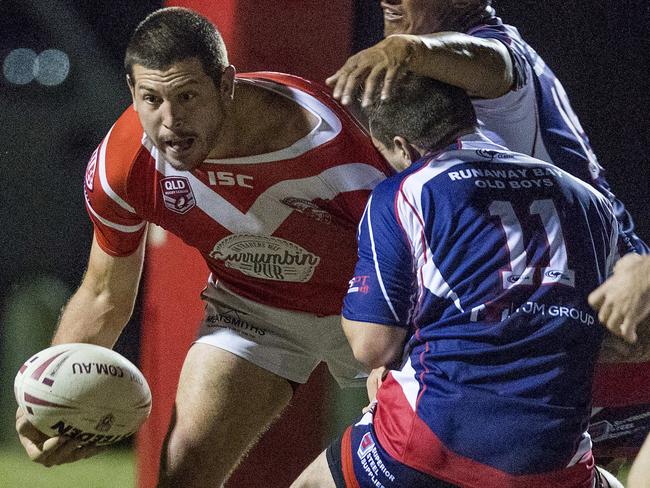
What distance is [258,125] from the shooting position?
9.43 ft

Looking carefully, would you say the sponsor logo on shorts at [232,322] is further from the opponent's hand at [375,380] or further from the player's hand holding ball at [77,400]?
the opponent's hand at [375,380]

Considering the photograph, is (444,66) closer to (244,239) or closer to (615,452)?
(244,239)

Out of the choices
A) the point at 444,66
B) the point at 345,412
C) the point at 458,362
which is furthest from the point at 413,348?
the point at 345,412

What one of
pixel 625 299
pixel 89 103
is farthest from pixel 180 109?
pixel 89 103

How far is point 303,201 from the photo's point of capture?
293cm

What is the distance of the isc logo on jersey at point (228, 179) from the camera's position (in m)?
2.91

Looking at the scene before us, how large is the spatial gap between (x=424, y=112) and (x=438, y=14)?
69 centimetres

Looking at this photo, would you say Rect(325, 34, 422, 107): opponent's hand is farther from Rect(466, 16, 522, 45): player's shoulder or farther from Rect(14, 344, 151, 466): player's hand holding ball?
Rect(14, 344, 151, 466): player's hand holding ball

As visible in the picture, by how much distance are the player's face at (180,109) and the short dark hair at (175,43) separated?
0.02m

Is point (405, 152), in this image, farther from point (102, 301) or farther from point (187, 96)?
point (102, 301)

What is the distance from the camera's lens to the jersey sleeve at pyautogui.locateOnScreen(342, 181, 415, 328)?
2180mm

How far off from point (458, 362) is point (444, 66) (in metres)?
0.63

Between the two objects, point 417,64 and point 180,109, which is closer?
point 417,64

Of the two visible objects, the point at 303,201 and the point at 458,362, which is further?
the point at 303,201
